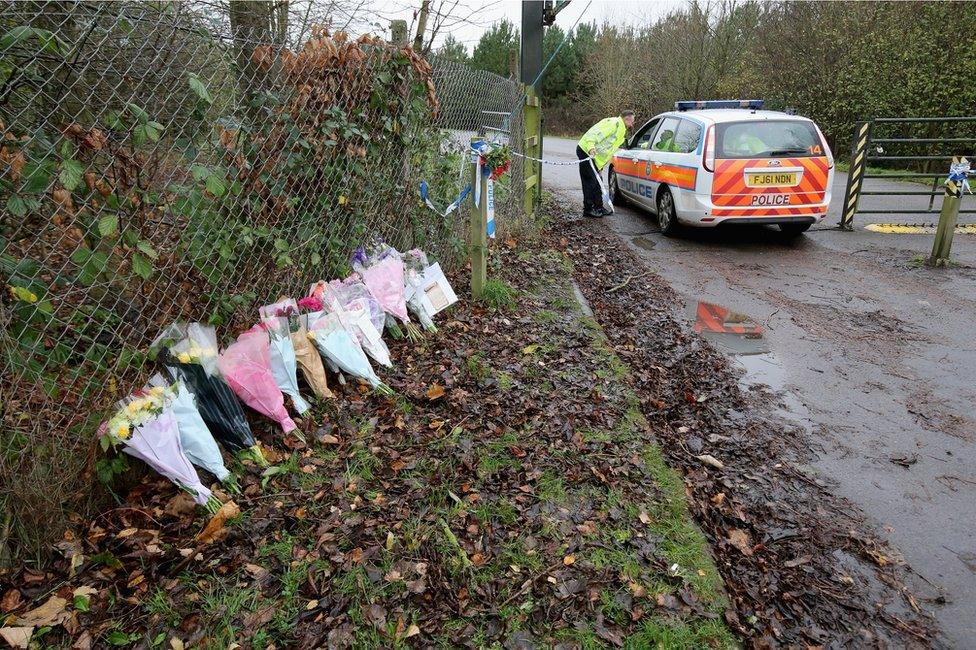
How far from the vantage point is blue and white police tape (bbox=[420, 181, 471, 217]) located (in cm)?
539

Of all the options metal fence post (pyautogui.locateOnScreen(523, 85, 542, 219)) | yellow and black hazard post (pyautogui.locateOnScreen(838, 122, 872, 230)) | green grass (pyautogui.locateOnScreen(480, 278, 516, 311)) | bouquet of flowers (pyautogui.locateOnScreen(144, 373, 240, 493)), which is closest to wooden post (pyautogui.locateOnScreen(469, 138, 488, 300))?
green grass (pyautogui.locateOnScreen(480, 278, 516, 311))

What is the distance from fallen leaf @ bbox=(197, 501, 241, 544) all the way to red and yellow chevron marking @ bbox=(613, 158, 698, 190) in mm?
7016

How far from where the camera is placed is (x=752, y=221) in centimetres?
799

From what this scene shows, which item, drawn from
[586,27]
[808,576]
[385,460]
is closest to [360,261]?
[385,460]

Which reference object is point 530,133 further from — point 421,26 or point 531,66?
point 421,26

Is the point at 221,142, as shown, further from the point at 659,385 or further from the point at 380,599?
the point at 659,385

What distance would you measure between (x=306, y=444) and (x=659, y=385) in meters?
2.53

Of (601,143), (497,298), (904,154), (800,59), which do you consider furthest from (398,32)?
(800,59)

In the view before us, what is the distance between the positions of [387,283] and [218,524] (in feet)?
7.40

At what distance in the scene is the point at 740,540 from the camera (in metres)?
2.96

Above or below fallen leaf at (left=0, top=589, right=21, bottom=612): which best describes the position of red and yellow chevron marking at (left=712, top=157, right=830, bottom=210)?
above

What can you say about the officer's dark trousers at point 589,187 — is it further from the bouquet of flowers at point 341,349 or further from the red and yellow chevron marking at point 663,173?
the bouquet of flowers at point 341,349

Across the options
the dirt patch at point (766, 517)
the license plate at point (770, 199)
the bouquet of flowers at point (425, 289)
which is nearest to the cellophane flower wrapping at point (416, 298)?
the bouquet of flowers at point (425, 289)

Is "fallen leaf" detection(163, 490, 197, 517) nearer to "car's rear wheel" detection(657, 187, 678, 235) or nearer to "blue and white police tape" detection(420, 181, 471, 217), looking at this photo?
"blue and white police tape" detection(420, 181, 471, 217)
